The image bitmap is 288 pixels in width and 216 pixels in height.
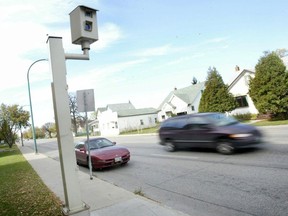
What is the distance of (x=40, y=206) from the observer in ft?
20.9

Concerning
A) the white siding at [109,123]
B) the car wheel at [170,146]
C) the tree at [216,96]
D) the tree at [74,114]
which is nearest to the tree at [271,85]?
the tree at [216,96]

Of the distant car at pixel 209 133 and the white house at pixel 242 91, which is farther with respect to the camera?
the white house at pixel 242 91

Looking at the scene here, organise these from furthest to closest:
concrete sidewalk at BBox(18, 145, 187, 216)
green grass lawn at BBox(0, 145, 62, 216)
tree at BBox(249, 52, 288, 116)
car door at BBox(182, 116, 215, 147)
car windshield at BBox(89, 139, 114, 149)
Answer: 1. tree at BBox(249, 52, 288, 116)
2. car windshield at BBox(89, 139, 114, 149)
3. car door at BBox(182, 116, 215, 147)
4. green grass lawn at BBox(0, 145, 62, 216)
5. concrete sidewalk at BBox(18, 145, 187, 216)

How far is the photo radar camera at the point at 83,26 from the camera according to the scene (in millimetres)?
5004

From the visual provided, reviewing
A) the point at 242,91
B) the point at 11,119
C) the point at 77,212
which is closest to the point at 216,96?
the point at 242,91

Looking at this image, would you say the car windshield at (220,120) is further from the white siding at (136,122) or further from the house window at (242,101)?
the white siding at (136,122)

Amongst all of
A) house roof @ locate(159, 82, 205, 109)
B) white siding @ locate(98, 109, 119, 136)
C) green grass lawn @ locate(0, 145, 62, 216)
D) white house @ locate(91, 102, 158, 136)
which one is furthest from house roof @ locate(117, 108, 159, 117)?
green grass lawn @ locate(0, 145, 62, 216)

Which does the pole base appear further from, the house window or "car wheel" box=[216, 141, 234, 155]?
the house window

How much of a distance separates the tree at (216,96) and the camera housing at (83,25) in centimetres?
2595

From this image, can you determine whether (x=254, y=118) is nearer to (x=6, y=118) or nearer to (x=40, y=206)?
(x=40, y=206)

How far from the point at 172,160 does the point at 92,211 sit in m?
6.08

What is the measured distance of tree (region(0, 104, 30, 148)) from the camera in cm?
4442

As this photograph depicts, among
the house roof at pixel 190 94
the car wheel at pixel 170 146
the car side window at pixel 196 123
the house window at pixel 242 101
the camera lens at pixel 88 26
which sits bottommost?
the car wheel at pixel 170 146

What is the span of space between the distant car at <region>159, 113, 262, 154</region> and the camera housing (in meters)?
7.18
